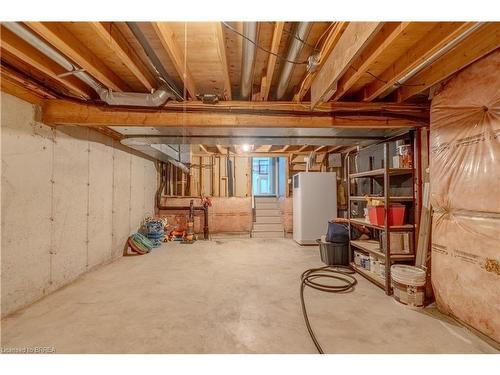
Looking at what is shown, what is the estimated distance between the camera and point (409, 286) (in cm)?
249

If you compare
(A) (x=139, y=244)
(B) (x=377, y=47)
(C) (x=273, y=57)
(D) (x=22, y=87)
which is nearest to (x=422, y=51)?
Answer: (B) (x=377, y=47)

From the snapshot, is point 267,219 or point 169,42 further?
point 267,219

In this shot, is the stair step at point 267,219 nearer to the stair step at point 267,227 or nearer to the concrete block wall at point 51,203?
the stair step at point 267,227

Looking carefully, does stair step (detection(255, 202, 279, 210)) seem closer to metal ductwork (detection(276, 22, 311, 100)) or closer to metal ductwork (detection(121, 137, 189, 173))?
metal ductwork (detection(121, 137, 189, 173))

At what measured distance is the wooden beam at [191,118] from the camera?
2721 millimetres

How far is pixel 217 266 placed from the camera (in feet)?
13.1

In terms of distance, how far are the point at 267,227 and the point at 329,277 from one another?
3.60m

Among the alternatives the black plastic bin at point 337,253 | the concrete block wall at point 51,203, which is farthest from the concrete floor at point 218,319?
the black plastic bin at point 337,253

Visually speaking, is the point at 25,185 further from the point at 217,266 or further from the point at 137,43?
the point at 217,266

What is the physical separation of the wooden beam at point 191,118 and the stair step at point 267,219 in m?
4.64

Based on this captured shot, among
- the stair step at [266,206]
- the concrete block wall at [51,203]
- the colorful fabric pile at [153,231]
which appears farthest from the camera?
the stair step at [266,206]

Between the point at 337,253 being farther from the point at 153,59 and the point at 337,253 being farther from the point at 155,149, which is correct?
the point at 155,149
